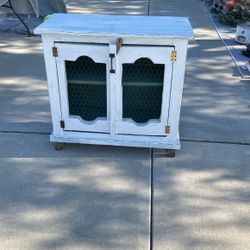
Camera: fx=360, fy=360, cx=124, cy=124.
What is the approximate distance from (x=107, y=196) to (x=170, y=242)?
629 mm

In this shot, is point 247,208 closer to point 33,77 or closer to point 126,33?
point 126,33

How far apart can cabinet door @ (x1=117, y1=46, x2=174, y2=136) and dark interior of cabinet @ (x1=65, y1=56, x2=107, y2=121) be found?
0.18m

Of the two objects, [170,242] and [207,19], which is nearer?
[170,242]

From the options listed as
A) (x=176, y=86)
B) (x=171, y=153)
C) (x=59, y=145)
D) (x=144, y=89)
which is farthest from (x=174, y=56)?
(x=59, y=145)

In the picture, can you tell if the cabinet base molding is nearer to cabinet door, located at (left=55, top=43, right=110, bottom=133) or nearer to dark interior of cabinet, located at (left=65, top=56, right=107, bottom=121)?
cabinet door, located at (left=55, top=43, right=110, bottom=133)

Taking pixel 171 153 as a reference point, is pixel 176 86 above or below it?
above

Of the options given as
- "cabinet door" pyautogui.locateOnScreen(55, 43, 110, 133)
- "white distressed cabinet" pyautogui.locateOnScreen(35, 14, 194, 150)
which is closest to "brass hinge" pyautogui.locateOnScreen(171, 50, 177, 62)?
"white distressed cabinet" pyautogui.locateOnScreen(35, 14, 194, 150)

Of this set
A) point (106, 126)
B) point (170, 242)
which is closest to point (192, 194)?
point (170, 242)

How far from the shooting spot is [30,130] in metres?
3.62

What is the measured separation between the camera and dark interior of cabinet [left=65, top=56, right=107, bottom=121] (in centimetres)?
299

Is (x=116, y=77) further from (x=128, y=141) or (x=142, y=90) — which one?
(x=128, y=141)

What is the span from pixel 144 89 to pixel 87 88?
0.49 metres

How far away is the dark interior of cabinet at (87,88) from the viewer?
299 centimetres

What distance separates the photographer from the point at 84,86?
306cm
